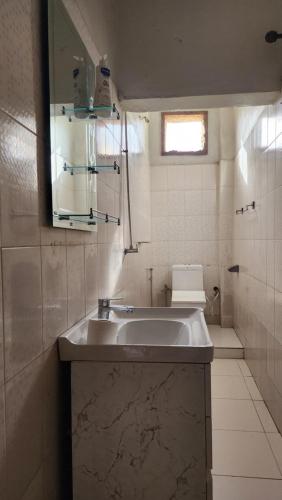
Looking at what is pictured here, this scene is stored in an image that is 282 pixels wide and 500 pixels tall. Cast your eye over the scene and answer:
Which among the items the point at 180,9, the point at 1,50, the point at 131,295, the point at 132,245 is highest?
the point at 180,9

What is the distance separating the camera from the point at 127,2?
6.50 ft

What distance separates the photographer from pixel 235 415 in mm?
2264

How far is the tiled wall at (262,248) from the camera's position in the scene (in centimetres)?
207

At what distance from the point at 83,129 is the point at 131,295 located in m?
1.54

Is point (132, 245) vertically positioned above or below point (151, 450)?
above

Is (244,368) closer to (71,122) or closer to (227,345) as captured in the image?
(227,345)

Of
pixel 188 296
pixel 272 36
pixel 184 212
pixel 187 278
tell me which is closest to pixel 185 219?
pixel 184 212

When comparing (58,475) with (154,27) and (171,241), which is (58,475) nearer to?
(154,27)

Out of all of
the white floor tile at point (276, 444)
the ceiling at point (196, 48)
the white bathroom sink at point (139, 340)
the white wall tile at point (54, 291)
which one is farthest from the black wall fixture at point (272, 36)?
the white floor tile at point (276, 444)

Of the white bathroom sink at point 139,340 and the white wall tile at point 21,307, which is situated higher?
the white wall tile at point 21,307

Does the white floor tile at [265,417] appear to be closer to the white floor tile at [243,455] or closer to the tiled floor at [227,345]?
the white floor tile at [243,455]

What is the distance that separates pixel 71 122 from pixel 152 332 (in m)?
0.94

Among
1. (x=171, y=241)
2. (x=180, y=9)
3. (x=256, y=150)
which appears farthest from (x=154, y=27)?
(x=171, y=241)

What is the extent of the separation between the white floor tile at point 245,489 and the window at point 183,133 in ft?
10.8
